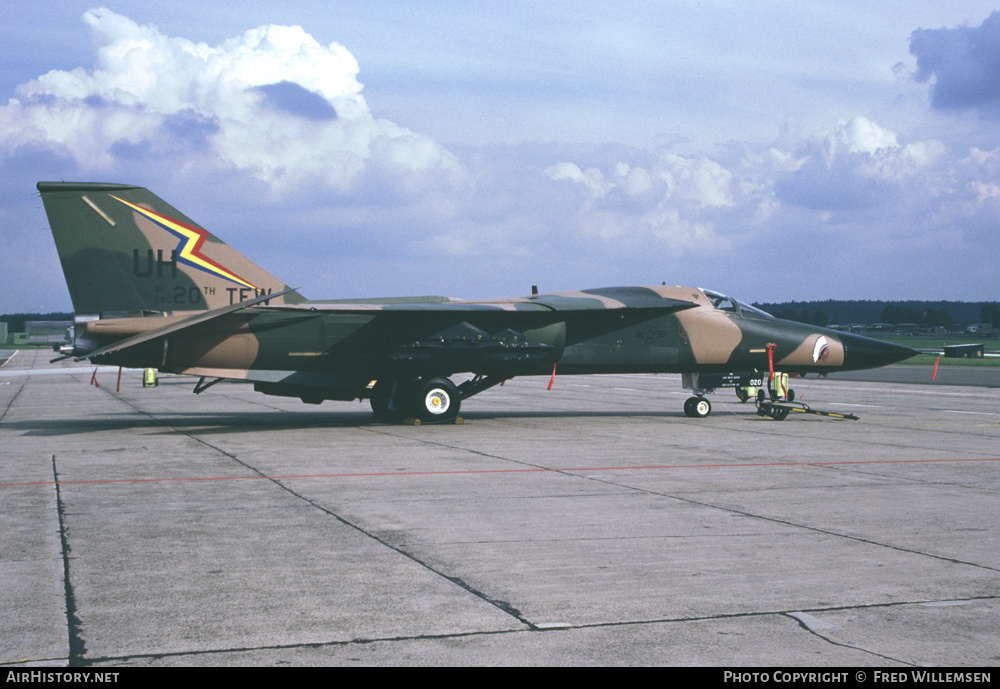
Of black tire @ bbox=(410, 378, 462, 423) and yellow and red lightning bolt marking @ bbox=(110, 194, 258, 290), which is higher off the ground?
yellow and red lightning bolt marking @ bbox=(110, 194, 258, 290)

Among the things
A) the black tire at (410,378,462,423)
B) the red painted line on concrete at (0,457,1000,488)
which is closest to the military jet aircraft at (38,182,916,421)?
the black tire at (410,378,462,423)

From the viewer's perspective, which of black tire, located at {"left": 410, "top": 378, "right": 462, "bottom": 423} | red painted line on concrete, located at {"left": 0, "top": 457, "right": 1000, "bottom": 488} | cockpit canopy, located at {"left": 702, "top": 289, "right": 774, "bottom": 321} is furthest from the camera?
cockpit canopy, located at {"left": 702, "top": 289, "right": 774, "bottom": 321}

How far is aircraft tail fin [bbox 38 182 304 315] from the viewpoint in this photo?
16.6 m

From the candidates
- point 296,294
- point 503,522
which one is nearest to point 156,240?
point 296,294

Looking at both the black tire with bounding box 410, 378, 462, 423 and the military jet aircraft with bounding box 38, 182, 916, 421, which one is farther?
the black tire with bounding box 410, 378, 462, 423

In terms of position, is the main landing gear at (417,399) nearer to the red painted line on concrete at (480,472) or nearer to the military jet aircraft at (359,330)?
the military jet aircraft at (359,330)

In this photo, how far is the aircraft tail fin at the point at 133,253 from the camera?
54.5 ft

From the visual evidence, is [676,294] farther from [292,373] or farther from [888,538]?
[888,538]

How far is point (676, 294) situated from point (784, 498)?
10.7 metres

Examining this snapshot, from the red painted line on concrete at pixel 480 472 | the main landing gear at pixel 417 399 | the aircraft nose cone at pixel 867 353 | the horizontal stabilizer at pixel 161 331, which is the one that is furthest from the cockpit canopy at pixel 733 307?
the horizontal stabilizer at pixel 161 331

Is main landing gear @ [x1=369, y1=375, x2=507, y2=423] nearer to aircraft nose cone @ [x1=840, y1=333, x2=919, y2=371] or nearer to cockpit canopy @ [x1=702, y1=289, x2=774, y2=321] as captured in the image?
cockpit canopy @ [x1=702, y1=289, x2=774, y2=321]

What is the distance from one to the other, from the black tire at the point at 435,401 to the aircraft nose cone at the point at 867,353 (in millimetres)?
8821

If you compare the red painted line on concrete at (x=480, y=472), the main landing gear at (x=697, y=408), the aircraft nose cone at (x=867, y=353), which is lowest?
the red painted line on concrete at (x=480, y=472)

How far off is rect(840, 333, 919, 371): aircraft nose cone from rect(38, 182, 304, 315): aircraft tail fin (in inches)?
480
